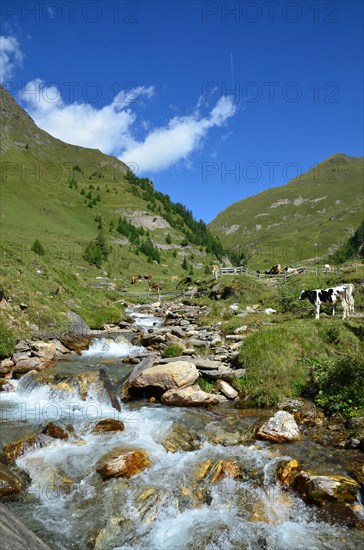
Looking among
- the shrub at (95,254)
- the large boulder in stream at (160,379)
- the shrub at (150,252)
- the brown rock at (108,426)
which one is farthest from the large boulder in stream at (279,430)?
the shrub at (150,252)

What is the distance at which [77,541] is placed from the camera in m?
6.38

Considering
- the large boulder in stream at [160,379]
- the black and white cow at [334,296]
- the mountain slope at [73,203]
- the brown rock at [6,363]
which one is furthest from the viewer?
the mountain slope at [73,203]

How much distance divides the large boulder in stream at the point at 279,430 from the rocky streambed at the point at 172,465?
28 millimetres

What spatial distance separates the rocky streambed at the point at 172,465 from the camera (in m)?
6.61

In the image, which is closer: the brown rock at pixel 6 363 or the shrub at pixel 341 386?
the shrub at pixel 341 386

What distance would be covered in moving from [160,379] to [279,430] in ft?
16.1

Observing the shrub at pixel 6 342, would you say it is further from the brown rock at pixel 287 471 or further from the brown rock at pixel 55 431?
the brown rock at pixel 287 471

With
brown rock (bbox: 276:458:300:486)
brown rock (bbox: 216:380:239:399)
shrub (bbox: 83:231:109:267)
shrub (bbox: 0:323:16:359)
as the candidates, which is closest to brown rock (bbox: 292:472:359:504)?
brown rock (bbox: 276:458:300:486)

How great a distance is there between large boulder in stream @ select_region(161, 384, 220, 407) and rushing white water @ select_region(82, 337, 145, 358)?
22.6 feet

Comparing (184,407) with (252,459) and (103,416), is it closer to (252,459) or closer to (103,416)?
(103,416)

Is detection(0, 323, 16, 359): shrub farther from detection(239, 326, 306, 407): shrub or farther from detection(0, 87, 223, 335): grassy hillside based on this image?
detection(239, 326, 306, 407): shrub

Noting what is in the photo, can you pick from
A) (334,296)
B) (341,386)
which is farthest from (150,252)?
(341,386)

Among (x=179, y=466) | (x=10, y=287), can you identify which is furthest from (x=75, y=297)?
(x=179, y=466)

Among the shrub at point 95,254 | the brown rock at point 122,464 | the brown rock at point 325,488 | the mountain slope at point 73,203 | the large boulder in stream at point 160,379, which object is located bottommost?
the brown rock at point 325,488
